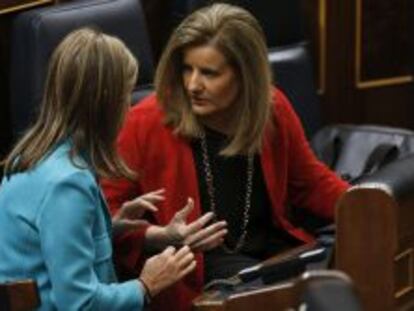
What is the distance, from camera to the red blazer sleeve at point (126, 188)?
204cm

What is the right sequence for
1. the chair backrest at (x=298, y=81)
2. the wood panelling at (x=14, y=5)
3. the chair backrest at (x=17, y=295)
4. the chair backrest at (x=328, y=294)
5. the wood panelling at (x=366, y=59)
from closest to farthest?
the chair backrest at (x=328, y=294) → the chair backrest at (x=17, y=295) → the wood panelling at (x=14, y=5) → the chair backrest at (x=298, y=81) → the wood panelling at (x=366, y=59)

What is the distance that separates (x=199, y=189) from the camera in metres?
2.15

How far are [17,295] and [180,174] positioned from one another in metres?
0.63

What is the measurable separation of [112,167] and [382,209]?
0.49 meters

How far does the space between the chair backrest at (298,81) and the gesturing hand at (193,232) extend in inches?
41.4

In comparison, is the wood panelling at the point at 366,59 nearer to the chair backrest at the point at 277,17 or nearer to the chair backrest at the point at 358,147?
the chair backrest at the point at 277,17

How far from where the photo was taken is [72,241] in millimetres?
1656

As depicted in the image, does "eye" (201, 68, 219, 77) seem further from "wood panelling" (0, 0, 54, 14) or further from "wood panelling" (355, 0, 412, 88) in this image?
"wood panelling" (355, 0, 412, 88)

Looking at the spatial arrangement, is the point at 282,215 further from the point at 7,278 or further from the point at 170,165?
the point at 7,278

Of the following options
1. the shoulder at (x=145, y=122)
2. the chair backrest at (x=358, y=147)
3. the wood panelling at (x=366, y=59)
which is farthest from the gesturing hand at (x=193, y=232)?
the wood panelling at (x=366, y=59)

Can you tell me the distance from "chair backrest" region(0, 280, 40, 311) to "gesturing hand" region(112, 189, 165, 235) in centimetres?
38

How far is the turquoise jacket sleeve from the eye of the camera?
1.65m

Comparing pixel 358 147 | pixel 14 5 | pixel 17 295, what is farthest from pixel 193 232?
pixel 14 5

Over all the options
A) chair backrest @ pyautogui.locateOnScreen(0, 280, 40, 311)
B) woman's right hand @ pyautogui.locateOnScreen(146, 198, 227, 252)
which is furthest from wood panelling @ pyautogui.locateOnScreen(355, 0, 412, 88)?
chair backrest @ pyautogui.locateOnScreen(0, 280, 40, 311)
